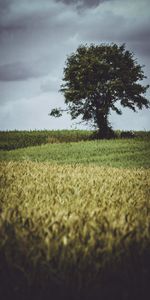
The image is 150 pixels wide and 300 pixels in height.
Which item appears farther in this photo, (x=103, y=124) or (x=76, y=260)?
(x=103, y=124)

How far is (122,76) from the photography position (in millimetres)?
48000

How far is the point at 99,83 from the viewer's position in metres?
47.5

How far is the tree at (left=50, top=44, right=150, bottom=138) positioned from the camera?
154ft

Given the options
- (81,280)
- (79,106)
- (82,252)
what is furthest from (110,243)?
(79,106)

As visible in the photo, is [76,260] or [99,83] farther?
[99,83]

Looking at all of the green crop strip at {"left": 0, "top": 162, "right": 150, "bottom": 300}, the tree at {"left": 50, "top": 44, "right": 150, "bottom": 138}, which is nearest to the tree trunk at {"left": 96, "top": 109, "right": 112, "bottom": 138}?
the tree at {"left": 50, "top": 44, "right": 150, "bottom": 138}

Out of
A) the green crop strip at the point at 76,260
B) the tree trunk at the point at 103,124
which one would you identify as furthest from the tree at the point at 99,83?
the green crop strip at the point at 76,260

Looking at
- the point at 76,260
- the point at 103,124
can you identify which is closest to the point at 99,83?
the point at 103,124

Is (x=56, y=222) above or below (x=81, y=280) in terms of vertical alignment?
above

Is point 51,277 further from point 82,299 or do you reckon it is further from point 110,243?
point 110,243

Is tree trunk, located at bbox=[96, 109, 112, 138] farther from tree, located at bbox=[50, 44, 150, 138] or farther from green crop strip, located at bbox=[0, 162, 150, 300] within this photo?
green crop strip, located at bbox=[0, 162, 150, 300]

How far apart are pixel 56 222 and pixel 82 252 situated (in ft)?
1.92

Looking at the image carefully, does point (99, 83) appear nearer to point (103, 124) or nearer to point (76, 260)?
point (103, 124)

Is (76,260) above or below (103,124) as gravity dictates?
below
